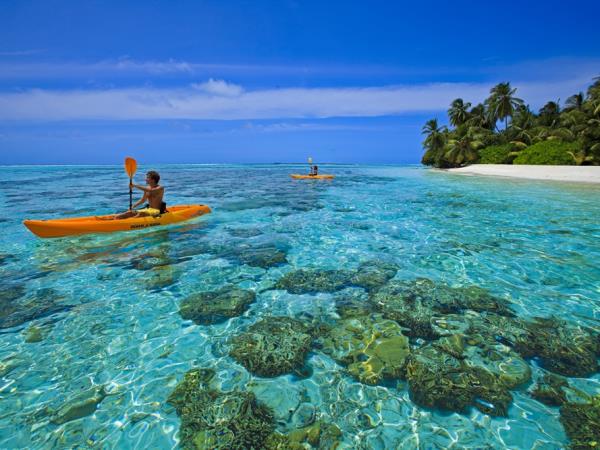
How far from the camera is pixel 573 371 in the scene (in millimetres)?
4109

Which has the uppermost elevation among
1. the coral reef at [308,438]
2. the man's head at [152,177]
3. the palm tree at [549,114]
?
the palm tree at [549,114]

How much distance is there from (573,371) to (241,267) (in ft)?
22.4

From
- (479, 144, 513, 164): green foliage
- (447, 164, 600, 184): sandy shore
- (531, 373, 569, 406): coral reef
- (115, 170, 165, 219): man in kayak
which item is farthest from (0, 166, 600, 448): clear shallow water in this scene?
(479, 144, 513, 164): green foliage

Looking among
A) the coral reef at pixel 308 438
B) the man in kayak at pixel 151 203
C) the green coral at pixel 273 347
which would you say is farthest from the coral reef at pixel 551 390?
the man in kayak at pixel 151 203

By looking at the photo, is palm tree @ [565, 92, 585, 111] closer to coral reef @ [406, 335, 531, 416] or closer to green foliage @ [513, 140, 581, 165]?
green foliage @ [513, 140, 581, 165]

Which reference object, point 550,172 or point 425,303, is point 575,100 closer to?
point 550,172

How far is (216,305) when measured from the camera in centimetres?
600

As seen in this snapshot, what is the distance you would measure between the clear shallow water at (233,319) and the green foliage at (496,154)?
132 feet

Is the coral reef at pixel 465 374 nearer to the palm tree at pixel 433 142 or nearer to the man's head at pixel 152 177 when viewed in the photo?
the man's head at pixel 152 177

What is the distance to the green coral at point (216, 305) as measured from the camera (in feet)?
18.4

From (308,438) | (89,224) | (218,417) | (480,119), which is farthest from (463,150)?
(218,417)

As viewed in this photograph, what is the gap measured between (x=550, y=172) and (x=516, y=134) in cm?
1862

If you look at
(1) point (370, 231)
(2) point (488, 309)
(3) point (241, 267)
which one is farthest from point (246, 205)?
(2) point (488, 309)

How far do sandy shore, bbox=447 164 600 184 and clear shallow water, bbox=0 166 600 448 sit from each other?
2417cm
